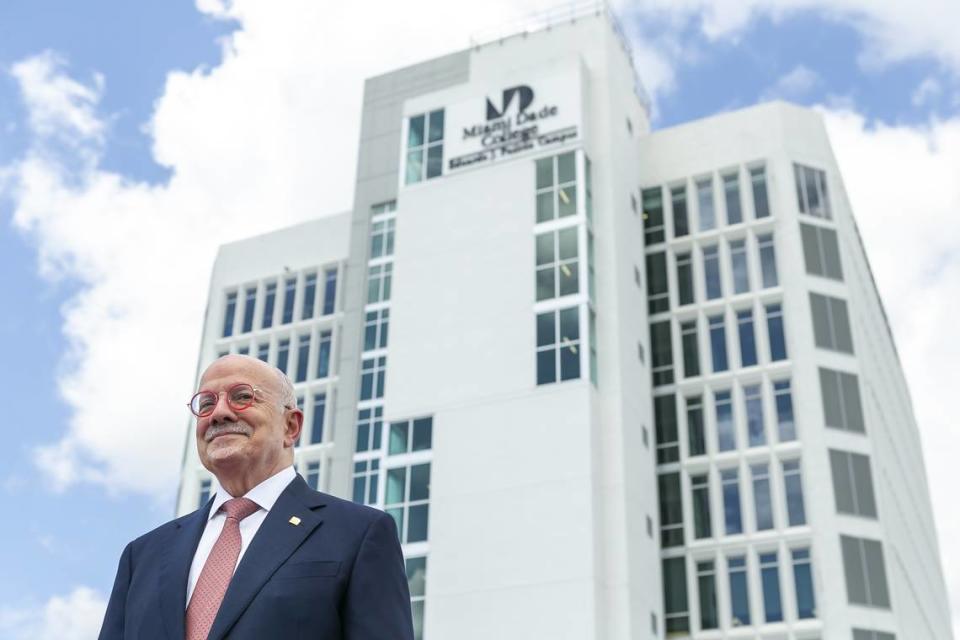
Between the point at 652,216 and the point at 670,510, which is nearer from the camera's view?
the point at 670,510

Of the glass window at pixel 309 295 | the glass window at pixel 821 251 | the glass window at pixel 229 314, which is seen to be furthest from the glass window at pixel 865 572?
the glass window at pixel 229 314

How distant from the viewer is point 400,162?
47.7 m

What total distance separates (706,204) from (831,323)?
740 cm

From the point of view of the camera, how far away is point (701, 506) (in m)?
42.5

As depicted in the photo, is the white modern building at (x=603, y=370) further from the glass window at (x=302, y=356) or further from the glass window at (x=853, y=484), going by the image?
the glass window at (x=302, y=356)

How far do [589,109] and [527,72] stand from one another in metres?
2.81

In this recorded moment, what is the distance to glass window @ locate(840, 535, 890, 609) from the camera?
38469 mm

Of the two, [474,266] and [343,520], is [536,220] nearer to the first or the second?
[474,266]

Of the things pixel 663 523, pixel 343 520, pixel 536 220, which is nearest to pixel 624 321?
pixel 536 220

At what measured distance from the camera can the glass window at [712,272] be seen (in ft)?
151

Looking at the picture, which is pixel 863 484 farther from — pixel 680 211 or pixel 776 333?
pixel 680 211

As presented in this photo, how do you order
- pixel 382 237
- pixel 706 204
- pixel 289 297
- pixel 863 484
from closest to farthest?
pixel 863 484, pixel 706 204, pixel 382 237, pixel 289 297

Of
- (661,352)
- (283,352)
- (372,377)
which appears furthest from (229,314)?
(661,352)

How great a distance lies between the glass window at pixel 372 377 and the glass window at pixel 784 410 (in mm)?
14668
